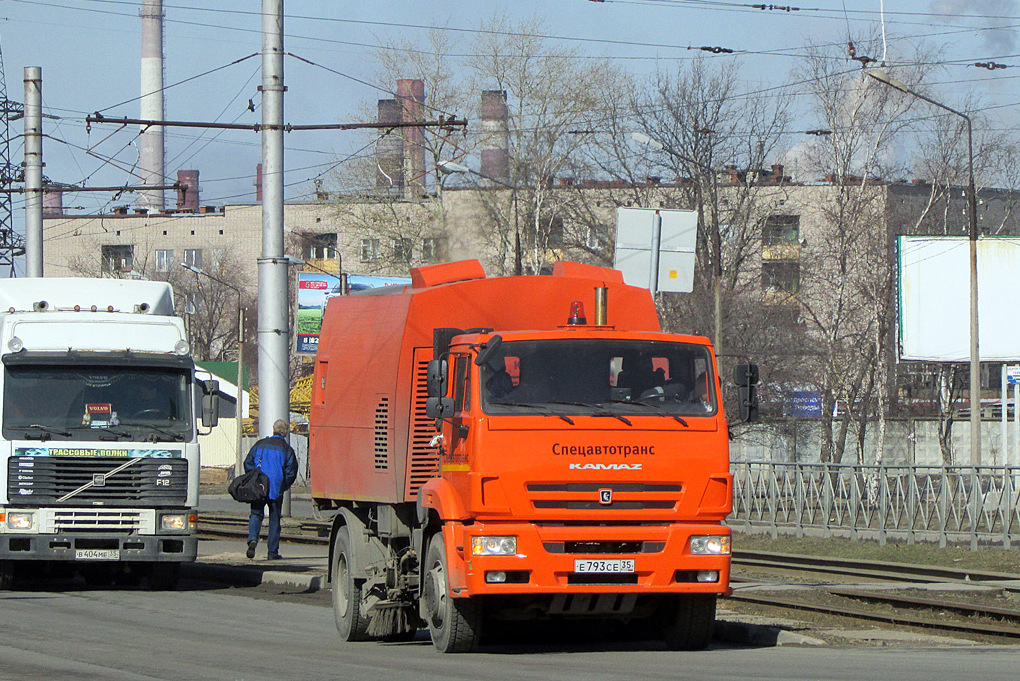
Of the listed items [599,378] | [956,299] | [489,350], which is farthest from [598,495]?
[956,299]

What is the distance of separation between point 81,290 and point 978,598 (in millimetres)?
10686

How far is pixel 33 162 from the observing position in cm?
2953

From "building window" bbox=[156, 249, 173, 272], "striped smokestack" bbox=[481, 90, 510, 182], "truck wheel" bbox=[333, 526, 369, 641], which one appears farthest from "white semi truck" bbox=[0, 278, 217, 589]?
"building window" bbox=[156, 249, 173, 272]

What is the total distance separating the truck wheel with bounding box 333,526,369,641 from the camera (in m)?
12.4

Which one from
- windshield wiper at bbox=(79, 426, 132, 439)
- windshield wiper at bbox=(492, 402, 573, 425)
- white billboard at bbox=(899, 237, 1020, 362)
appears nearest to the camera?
windshield wiper at bbox=(492, 402, 573, 425)

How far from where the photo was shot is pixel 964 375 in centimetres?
4922

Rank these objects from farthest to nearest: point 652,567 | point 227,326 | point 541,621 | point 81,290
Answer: point 227,326, point 81,290, point 541,621, point 652,567

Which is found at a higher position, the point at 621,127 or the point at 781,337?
the point at 621,127

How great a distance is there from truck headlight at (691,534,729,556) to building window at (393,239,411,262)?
42053mm

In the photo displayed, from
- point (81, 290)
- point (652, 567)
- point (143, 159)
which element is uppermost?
point (143, 159)

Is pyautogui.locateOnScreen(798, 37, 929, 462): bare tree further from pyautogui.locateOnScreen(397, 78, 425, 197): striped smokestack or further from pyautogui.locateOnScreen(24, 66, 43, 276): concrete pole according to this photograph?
pyautogui.locateOnScreen(24, 66, 43, 276): concrete pole

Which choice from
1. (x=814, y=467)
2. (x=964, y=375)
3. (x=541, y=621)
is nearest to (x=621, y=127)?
(x=964, y=375)

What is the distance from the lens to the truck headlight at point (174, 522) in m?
16.6

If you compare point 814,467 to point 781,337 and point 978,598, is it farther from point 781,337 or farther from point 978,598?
point 781,337
